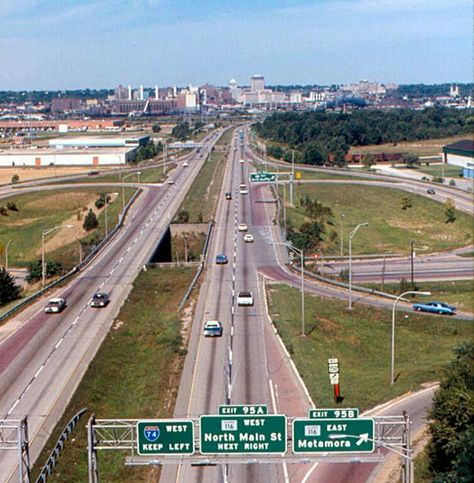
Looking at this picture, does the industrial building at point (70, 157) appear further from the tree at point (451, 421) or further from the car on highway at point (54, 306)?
the tree at point (451, 421)

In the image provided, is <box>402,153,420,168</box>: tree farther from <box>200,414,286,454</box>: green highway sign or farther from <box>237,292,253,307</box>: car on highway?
<box>200,414,286,454</box>: green highway sign

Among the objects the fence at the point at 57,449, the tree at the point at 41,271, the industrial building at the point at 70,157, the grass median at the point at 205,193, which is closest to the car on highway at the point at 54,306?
the tree at the point at 41,271

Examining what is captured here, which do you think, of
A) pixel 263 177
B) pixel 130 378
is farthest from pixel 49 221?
pixel 130 378

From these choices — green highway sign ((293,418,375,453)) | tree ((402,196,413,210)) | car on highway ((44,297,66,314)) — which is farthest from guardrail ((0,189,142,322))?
tree ((402,196,413,210))

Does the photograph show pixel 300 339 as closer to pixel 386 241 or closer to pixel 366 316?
pixel 366 316

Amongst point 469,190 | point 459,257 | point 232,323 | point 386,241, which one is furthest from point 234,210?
point 232,323

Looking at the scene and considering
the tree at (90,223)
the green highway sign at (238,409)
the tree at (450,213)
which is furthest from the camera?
the tree at (450,213)

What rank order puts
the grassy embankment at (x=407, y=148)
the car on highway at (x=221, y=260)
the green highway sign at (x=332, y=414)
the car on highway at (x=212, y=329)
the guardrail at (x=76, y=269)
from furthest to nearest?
the grassy embankment at (x=407, y=148) < the car on highway at (x=221, y=260) < the guardrail at (x=76, y=269) < the car on highway at (x=212, y=329) < the green highway sign at (x=332, y=414)

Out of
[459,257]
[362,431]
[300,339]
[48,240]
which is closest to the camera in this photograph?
[362,431]

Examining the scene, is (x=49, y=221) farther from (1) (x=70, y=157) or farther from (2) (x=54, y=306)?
(1) (x=70, y=157)
